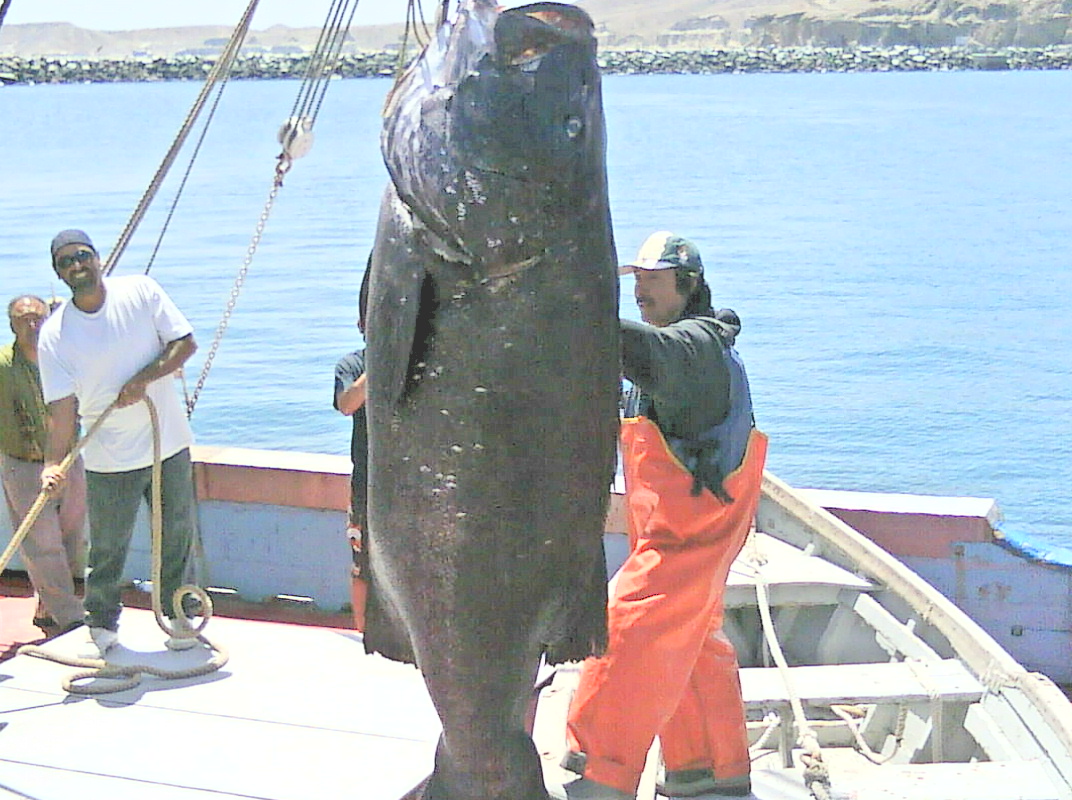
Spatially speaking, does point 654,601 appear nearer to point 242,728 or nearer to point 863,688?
point 863,688

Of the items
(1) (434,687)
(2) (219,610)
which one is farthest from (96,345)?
(1) (434,687)

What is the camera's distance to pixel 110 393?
5.62 meters

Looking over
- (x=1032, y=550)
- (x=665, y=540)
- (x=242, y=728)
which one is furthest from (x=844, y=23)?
(x=665, y=540)

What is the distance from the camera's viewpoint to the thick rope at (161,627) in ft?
17.7

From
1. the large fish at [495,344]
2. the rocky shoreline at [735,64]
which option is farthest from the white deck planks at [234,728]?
the rocky shoreline at [735,64]

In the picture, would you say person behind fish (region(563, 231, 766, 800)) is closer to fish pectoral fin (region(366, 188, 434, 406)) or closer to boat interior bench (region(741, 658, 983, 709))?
boat interior bench (region(741, 658, 983, 709))

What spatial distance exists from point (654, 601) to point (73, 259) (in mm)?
2843

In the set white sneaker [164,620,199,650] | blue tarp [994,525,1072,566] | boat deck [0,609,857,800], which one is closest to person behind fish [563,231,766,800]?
boat deck [0,609,857,800]

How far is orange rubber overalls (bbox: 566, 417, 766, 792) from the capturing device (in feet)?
12.8

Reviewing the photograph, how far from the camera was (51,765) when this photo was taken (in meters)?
4.75

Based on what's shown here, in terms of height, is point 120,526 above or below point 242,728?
above

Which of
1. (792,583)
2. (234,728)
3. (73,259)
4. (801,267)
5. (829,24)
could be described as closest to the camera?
(234,728)

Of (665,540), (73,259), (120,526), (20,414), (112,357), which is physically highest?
(73,259)

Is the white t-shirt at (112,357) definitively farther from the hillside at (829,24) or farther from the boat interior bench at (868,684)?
the hillside at (829,24)
